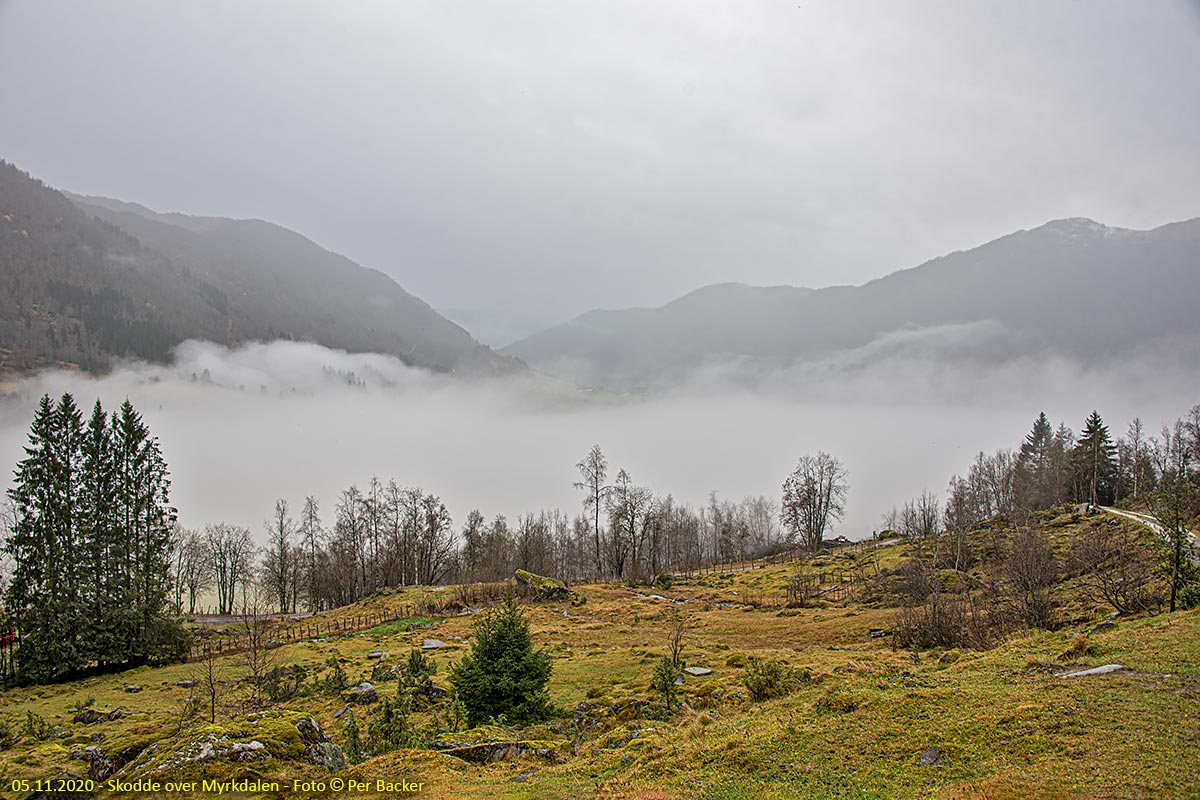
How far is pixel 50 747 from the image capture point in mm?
17750

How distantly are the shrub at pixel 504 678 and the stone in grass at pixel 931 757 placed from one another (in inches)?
458

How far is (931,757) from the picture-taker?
9727 millimetres

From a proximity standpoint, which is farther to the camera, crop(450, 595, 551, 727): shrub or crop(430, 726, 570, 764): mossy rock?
crop(450, 595, 551, 727): shrub

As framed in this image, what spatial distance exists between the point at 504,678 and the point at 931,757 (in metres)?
12.5

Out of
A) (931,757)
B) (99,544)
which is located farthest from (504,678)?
(99,544)

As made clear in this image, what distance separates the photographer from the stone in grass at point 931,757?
31.3 feet

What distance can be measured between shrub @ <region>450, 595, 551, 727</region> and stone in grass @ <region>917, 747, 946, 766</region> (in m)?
11.6

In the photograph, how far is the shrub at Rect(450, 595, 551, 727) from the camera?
17844 mm

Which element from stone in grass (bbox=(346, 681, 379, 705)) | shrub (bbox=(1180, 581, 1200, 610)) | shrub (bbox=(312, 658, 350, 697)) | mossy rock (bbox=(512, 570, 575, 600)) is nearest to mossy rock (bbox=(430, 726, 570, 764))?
stone in grass (bbox=(346, 681, 379, 705))

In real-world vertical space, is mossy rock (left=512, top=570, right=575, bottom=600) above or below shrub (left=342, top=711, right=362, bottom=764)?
below

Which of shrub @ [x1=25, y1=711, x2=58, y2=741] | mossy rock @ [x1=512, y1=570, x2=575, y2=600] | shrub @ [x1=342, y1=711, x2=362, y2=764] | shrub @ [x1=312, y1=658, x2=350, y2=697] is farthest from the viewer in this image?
mossy rock @ [x1=512, y1=570, x2=575, y2=600]

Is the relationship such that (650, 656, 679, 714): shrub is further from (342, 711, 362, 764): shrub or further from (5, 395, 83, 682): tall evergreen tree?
(5, 395, 83, 682): tall evergreen tree

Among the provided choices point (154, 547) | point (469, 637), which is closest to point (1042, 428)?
point (469, 637)

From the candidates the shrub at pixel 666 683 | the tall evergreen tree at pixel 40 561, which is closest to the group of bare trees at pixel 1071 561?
the shrub at pixel 666 683
